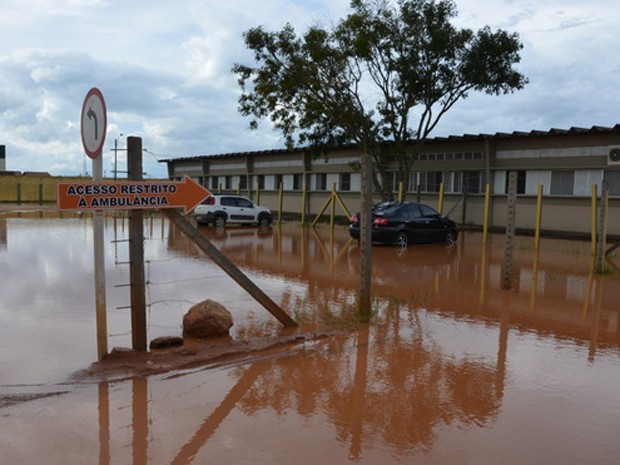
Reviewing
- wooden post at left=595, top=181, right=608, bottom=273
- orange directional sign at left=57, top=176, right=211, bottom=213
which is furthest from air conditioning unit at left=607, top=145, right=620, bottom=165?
orange directional sign at left=57, top=176, right=211, bottom=213

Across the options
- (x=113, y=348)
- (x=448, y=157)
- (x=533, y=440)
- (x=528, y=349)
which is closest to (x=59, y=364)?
(x=113, y=348)

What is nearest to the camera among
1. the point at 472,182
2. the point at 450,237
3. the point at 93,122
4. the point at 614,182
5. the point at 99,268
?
the point at 93,122

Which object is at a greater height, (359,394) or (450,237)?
(450,237)

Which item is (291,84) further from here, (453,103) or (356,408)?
(356,408)

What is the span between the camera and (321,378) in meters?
5.75

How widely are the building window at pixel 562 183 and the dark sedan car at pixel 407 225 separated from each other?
7.06 metres

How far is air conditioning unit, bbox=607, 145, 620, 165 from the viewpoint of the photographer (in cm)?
2156

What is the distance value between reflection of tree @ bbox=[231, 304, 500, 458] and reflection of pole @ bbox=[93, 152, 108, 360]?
183 cm

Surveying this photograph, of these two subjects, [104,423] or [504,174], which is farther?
[504,174]

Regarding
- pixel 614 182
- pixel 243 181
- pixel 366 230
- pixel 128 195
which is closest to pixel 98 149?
pixel 128 195

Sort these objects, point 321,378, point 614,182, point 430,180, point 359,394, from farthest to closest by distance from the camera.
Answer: point 430,180 < point 614,182 < point 321,378 < point 359,394

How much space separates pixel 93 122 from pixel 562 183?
2237cm

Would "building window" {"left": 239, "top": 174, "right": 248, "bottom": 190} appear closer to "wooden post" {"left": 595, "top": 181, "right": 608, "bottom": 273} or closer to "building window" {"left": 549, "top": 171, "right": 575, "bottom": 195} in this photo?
"building window" {"left": 549, "top": 171, "right": 575, "bottom": 195}

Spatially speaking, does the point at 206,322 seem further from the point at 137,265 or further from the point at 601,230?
the point at 601,230
